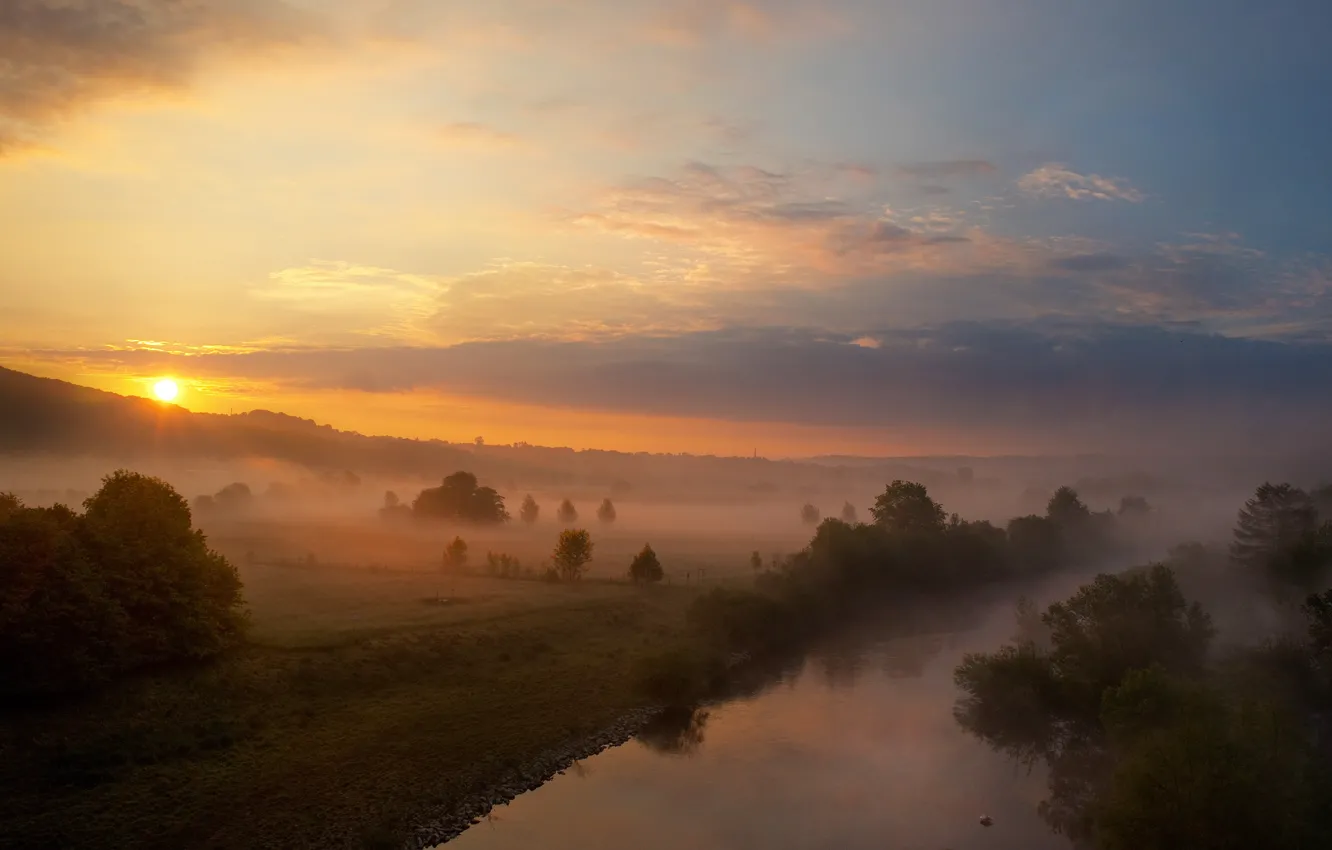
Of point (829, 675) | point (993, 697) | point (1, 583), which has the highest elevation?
point (1, 583)

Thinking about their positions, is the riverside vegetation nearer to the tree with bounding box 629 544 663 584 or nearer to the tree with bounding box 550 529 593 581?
the tree with bounding box 629 544 663 584

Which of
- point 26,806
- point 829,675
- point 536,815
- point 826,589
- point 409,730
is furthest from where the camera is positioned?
Result: point 826,589

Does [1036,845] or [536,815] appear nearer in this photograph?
[1036,845]

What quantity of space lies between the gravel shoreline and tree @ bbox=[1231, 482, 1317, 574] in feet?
260

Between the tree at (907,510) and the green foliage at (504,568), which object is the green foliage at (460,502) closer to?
the green foliage at (504,568)

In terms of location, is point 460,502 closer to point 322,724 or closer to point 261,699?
point 261,699

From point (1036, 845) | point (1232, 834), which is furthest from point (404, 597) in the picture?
point (1232, 834)

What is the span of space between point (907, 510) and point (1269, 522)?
1878 inches

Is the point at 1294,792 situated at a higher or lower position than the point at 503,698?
higher

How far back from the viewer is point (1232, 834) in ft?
104

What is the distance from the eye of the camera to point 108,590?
48500 millimetres

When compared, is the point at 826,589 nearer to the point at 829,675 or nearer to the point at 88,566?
Result: the point at 829,675

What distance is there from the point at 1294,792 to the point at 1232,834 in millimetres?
4241

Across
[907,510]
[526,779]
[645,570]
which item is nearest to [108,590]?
[526,779]
